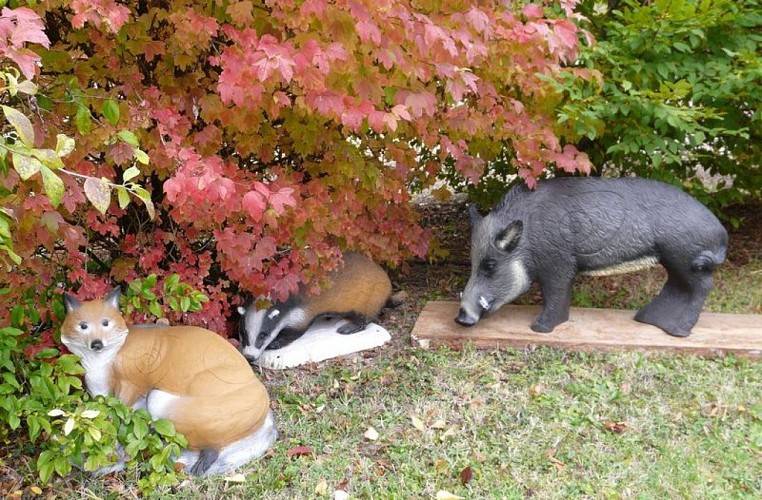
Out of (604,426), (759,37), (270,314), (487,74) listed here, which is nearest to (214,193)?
(270,314)

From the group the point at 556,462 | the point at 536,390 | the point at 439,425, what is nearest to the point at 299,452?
the point at 439,425

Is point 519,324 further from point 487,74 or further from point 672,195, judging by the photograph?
point 487,74

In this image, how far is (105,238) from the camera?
4.20 m

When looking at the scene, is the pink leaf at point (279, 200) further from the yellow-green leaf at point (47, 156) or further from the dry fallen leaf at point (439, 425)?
the dry fallen leaf at point (439, 425)

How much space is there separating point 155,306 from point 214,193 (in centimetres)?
82

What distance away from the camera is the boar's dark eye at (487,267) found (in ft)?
13.8

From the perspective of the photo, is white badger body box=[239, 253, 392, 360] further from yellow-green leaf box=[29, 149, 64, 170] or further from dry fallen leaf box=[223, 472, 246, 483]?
yellow-green leaf box=[29, 149, 64, 170]

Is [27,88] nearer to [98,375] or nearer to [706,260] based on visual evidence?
[98,375]

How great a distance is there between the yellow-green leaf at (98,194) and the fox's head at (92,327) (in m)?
1.26

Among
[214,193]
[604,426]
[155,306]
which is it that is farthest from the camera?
[604,426]

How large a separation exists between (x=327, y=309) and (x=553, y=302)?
4.83 feet

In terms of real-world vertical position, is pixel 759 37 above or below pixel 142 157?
above

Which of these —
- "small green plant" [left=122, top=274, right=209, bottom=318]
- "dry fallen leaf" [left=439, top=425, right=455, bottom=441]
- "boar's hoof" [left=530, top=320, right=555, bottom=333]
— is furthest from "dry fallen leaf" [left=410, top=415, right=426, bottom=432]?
"small green plant" [left=122, top=274, right=209, bottom=318]

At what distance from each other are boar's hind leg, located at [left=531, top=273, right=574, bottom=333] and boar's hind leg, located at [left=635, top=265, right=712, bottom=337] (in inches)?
21.8
